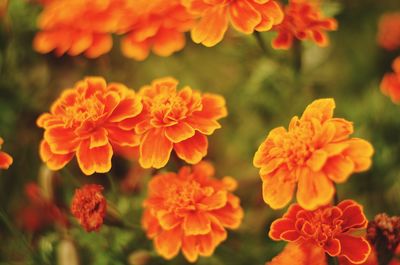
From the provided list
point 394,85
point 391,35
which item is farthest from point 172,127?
point 391,35

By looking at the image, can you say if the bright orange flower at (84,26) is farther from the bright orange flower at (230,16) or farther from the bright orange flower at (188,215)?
the bright orange flower at (188,215)

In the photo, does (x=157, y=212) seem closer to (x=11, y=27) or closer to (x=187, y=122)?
(x=187, y=122)

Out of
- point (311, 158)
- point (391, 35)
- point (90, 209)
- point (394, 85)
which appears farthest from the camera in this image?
point (391, 35)

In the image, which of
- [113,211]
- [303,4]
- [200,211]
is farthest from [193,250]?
[303,4]

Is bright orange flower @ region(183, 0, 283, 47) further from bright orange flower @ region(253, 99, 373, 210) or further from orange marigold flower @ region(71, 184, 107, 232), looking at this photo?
orange marigold flower @ region(71, 184, 107, 232)

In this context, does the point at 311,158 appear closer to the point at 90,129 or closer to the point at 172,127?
the point at 172,127

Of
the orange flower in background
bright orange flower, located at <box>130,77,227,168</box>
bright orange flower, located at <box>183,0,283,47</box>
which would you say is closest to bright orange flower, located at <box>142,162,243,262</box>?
bright orange flower, located at <box>130,77,227,168</box>

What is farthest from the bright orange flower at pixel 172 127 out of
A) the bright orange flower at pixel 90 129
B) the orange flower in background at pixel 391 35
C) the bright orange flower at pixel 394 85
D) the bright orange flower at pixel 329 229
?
the orange flower in background at pixel 391 35
